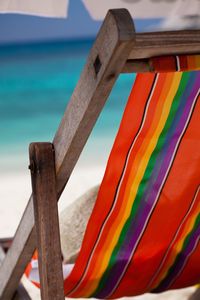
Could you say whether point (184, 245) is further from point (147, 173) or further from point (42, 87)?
point (42, 87)

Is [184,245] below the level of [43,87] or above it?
below

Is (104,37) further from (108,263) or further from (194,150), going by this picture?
(108,263)

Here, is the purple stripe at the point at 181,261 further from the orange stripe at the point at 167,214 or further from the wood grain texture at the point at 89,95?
the wood grain texture at the point at 89,95

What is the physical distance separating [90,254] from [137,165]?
231mm

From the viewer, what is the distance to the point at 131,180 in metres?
1.34

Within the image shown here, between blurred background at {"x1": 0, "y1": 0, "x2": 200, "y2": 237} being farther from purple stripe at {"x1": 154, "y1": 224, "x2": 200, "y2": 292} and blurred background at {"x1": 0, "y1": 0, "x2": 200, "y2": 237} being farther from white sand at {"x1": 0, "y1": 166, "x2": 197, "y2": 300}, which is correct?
purple stripe at {"x1": 154, "y1": 224, "x2": 200, "y2": 292}

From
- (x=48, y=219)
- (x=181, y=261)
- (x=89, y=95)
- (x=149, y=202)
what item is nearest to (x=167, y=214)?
(x=149, y=202)

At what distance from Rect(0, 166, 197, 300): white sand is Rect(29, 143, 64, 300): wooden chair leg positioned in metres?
2.37

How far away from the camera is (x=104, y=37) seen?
995 millimetres

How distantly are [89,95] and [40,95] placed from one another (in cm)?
670

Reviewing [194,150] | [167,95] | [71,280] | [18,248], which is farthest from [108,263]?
[167,95]

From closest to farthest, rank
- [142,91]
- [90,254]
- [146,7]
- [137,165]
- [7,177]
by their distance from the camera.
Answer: [142,91], [137,165], [90,254], [146,7], [7,177]

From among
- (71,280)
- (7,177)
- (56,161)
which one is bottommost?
(71,280)

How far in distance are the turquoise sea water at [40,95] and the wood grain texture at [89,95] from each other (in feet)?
15.3
